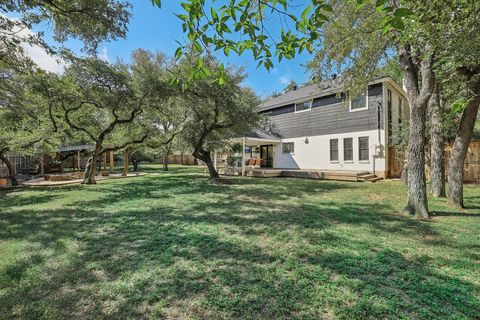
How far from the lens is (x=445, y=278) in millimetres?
2930

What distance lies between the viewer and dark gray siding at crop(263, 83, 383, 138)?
1393 centimetres

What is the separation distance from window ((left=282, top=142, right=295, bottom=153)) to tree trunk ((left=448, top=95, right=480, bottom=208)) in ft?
39.7

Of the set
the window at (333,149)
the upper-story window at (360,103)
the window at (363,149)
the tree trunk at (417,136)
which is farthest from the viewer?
the window at (333,149)

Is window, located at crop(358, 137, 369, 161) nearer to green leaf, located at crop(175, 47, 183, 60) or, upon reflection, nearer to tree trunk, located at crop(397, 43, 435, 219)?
tree trunk, located at crop(397, 43, 435, 219)

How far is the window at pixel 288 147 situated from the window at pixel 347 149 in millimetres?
3988

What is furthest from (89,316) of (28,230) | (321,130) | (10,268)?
(321,130)

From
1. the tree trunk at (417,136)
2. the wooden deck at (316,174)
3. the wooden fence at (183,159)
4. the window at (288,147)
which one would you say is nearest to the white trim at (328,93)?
the window at (288,147)

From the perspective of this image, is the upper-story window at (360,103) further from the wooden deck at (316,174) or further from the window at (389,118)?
the wooden deck at (316,174)

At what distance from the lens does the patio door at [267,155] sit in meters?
20.8

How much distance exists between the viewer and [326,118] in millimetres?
16078

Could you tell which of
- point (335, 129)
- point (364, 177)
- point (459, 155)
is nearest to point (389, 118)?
point (335, 129)

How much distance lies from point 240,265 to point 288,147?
16204mm

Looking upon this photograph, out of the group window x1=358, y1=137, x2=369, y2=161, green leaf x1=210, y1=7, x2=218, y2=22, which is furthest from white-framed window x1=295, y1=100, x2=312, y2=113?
green leaf x1=210, y1=7, x2=218, y2=22

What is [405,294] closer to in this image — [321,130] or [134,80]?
[134,80]
